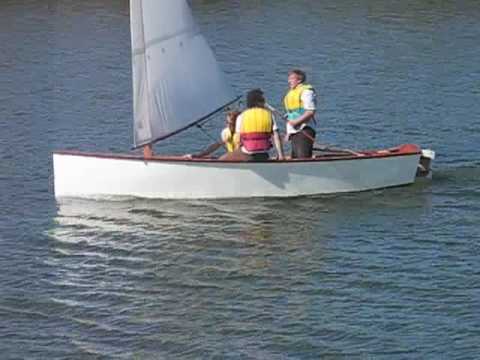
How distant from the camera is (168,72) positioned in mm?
22453

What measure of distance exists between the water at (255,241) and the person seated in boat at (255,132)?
0.69m

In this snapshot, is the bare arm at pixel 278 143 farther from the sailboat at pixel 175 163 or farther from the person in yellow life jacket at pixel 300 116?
the person in yellow life jacket at pixel 300 116

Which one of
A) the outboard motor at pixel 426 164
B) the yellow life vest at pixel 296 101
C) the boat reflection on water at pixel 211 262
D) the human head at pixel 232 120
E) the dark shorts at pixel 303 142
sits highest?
the yellow life vest at pixel 296 101

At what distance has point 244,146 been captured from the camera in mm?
21984

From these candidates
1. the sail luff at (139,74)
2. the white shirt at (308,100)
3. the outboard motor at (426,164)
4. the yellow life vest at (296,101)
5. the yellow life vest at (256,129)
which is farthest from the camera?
the outboard motor at (426,164)

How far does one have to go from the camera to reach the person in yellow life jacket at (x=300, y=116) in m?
22.2

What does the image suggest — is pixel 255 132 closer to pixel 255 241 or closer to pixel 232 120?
pixel 232 120

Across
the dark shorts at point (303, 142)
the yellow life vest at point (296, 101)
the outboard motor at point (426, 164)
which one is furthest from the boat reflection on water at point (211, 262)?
the yellow life vest at point (296, 101)

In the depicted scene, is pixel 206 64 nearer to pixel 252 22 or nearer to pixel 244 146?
pixel 244 146

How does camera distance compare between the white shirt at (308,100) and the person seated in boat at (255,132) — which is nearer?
the person seated in boat at (255,132)

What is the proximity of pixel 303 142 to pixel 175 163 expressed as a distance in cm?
188

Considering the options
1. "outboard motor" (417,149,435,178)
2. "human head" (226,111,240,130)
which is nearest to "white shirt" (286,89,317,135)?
"human head" (226,111,240,130)

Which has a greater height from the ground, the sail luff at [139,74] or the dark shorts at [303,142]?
the sail luff at [139,74]

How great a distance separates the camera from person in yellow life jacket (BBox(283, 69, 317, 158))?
72.8 feet
